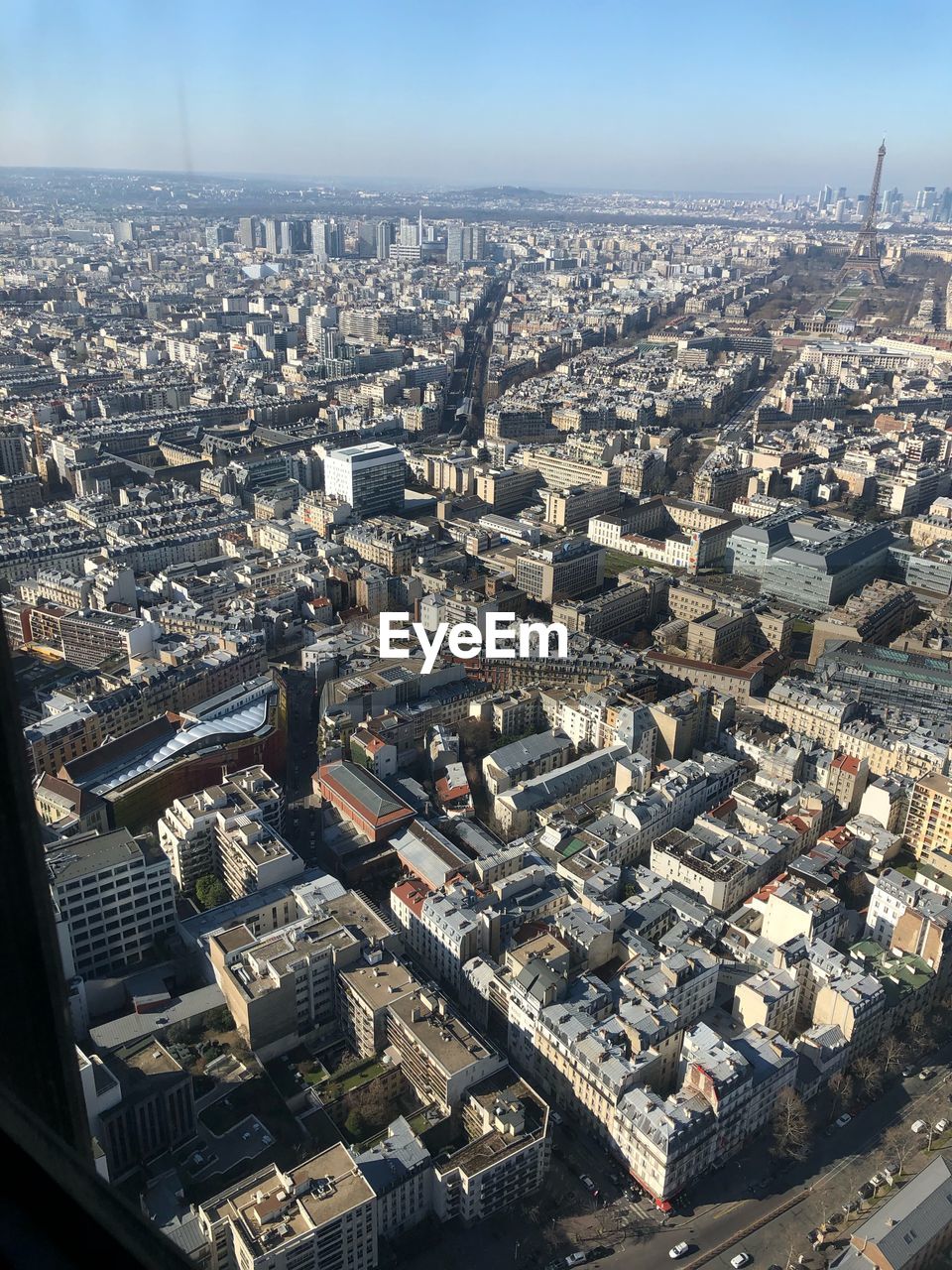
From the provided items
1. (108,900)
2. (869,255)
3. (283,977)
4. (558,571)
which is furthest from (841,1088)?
(869,255)

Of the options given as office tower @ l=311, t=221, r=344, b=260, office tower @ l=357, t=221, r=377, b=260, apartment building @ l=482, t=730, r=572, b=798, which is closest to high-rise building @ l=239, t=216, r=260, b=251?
office tower @ l=311, t=221, r=344, b=260

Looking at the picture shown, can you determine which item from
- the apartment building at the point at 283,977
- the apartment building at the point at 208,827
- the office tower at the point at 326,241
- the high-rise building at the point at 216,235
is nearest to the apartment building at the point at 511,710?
the apartment building at the point at 208,827

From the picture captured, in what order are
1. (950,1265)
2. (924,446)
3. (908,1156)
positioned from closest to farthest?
(950,1265)
(908,1156)
(924,446)

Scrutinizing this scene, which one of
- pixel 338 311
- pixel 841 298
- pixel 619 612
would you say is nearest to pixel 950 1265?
pixel 619 612

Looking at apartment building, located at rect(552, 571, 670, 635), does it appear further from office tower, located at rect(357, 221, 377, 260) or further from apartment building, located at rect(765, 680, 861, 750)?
office tower, located at rect(357, 221, 377, 260)

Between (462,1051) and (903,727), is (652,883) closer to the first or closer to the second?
(462,1051)

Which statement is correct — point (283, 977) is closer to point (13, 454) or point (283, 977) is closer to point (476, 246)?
point (13, 454)

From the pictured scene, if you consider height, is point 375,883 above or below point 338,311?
below
